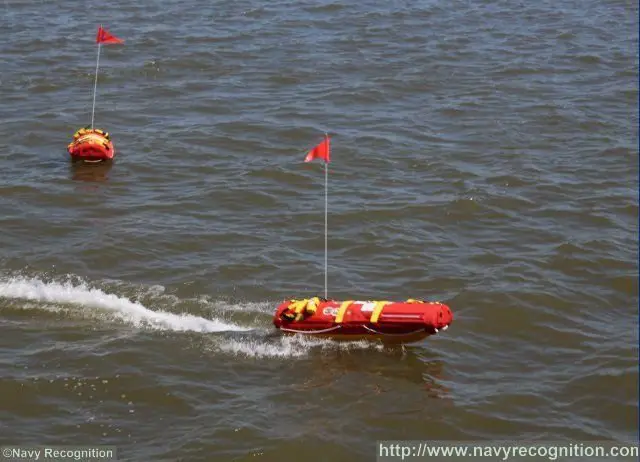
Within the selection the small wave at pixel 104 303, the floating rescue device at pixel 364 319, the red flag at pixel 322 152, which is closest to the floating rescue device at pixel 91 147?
the small wave at pixel 104 303

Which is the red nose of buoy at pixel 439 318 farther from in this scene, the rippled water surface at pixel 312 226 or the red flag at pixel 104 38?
the red flag at pixel 104 38

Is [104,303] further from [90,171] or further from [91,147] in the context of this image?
[91,147]

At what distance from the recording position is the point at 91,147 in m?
29.0

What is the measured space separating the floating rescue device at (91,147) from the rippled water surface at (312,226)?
16.8 inches

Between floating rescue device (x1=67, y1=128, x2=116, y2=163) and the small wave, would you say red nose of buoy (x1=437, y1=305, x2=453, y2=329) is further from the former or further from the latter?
floating rescue device (x1=67, y1=128, x2=116, y2=163)

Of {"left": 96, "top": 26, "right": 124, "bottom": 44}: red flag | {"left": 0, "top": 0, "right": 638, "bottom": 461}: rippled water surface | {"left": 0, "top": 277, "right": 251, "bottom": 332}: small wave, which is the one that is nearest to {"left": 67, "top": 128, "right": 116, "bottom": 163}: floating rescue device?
{"left": 0, "top": 0, "right": 638, "bottom": 461}: rippled water surface

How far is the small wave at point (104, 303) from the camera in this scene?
22016mm

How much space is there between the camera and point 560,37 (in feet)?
129

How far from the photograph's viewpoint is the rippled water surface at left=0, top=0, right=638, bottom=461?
63.6 ft

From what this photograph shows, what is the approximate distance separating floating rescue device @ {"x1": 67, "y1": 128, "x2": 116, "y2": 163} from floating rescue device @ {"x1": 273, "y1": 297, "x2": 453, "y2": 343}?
1011 cm

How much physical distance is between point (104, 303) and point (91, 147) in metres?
7.50

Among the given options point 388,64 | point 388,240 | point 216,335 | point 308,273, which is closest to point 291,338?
point 216,335

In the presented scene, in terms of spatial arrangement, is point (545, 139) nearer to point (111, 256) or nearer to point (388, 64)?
point (388, 64)

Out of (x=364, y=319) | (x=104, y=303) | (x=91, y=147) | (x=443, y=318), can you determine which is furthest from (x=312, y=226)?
(x=91, y=147)
